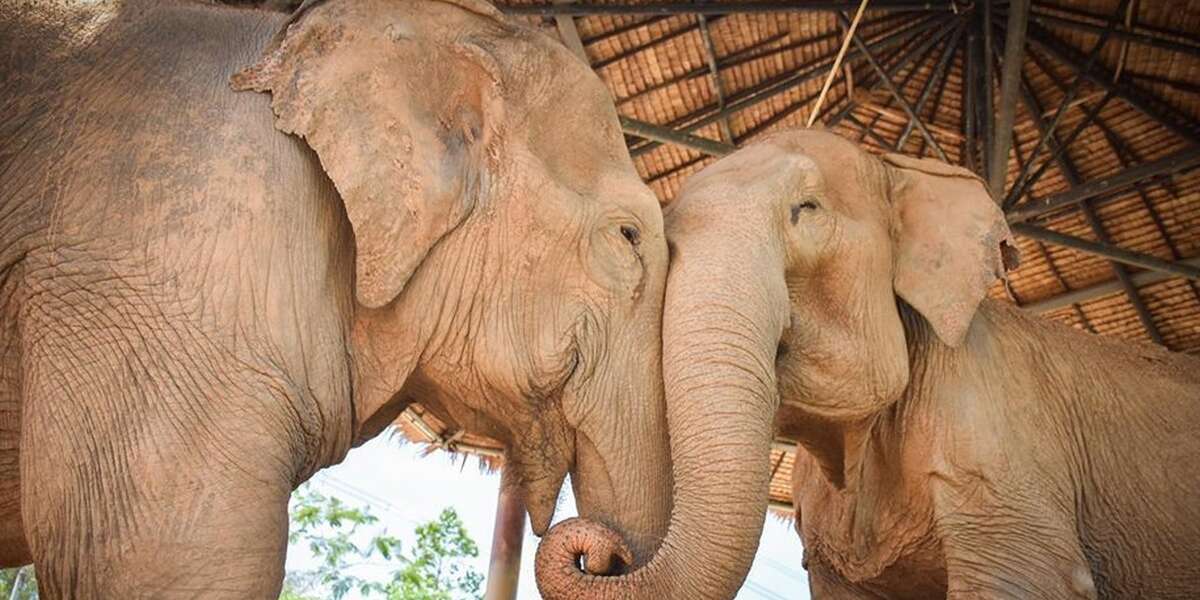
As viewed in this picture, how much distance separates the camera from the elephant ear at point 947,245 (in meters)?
4.09

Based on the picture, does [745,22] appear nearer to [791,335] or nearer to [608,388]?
[791,335]

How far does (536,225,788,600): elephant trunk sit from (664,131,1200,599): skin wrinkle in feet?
0.60

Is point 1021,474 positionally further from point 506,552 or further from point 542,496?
Result: point 506,552

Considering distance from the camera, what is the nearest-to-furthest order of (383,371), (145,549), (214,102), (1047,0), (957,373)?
(145,549), (214,102), (383,371), (957,373), (1047,0)

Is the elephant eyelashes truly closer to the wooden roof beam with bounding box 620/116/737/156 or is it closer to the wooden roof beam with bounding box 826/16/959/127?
the wooden roof beam with bounding box 620/116/737/156

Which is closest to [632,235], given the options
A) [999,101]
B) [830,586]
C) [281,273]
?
[281,273]

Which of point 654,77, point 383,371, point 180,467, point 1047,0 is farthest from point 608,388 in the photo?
point 1047,0

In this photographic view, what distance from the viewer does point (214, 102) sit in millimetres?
2879

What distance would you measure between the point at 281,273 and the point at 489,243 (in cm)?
63

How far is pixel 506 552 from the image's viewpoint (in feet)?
25.3

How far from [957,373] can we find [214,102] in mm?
2624

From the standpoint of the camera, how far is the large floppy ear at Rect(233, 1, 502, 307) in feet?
9.63

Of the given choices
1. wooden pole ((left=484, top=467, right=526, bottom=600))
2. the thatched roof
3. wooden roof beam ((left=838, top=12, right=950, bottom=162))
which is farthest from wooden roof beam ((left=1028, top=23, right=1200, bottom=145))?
wooden pole ((left=484, top=467, right=526, bottom=600))


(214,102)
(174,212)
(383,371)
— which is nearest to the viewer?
(174,212)
